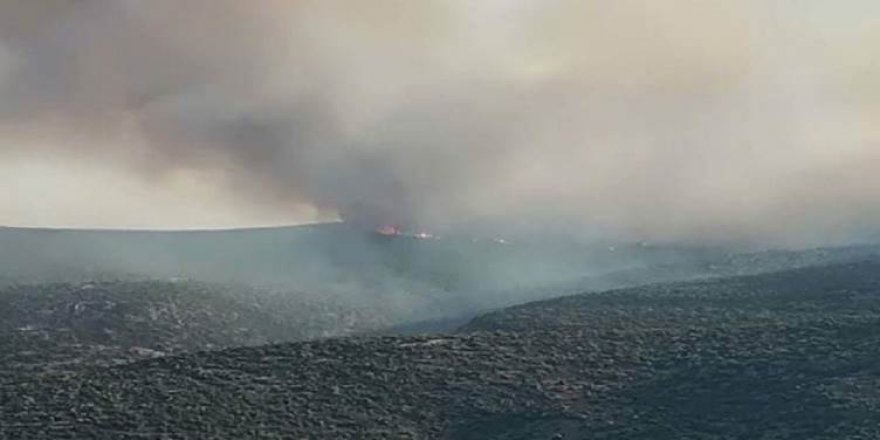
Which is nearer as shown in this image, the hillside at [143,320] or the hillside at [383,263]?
the hillside at [143,320]

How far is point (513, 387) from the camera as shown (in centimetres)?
3784

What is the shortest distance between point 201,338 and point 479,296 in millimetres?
20516

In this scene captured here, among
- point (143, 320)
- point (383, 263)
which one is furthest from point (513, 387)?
point (383, 263)

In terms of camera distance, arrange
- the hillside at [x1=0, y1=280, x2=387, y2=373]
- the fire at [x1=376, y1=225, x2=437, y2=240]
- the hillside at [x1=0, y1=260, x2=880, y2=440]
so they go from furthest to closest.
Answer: the fire at [x1=376, y1=225, x2=437, y2=240] → the hillside at [x1=0, y1=280, x2=387, y2=373] → the hillside at [x1=0, y1=260, x2=880, y2=440]

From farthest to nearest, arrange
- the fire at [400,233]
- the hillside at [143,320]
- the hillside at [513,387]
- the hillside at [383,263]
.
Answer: the fire at [400,233] < the hillside at [383,263] < the hillside at [143,320] < the hillside at [513,387]

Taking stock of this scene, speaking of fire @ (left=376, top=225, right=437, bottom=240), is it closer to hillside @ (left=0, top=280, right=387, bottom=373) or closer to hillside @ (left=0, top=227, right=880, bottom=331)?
hillside @ (left=0, top=227, right=880, bottom=331)

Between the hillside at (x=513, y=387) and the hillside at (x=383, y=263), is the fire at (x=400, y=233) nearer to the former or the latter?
the hillside at (x=383, y=263)

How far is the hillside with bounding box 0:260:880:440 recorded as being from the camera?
34.2 metres

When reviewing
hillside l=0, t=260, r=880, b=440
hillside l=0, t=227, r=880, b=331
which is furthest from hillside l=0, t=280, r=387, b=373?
hillside l=0, t=260, r=880, b=440

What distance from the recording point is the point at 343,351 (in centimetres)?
4219

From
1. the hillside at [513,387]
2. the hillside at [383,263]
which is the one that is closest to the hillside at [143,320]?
the hillside at [383,263]

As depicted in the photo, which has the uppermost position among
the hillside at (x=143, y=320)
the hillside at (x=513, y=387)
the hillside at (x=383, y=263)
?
the hillside at (x=383, y=263)

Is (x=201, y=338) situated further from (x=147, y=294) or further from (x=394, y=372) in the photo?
(x=394, y=372)

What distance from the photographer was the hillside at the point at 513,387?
34219 millimetres
